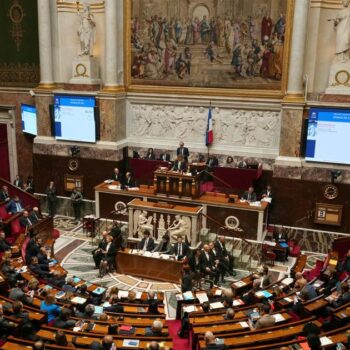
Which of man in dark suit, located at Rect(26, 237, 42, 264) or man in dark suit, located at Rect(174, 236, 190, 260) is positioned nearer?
man in dark suit, located at Rect(26, 237, 42, 264)

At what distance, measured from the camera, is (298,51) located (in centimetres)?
1623

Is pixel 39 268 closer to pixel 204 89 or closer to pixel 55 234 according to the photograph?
pixel 55 234

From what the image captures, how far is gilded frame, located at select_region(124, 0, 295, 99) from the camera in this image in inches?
658

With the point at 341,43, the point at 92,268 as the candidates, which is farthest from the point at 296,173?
the point at 92,268

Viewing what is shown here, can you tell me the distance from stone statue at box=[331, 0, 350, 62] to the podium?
645cm

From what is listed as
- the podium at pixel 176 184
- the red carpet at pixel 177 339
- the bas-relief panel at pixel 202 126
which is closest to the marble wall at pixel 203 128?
the bas-relief panel at pixel 202 126

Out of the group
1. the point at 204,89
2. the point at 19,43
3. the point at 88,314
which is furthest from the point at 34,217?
the point at 19,43

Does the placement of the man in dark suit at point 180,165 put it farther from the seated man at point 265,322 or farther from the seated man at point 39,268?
the seated man at point 265,322

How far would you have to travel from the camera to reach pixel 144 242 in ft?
46.2

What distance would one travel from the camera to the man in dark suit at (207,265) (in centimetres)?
1298

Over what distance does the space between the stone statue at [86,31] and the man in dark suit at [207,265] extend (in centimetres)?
1022

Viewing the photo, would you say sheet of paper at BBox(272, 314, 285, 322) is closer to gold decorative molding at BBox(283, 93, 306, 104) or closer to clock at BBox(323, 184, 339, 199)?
clock at BBox(323, 184, 339, 199)

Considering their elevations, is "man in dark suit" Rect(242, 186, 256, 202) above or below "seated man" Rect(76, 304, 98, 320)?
above

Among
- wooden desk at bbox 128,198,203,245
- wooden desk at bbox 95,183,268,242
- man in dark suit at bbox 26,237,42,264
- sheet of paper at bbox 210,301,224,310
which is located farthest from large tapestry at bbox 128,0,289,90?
sheet of paper at bbox 210,301,224,310
